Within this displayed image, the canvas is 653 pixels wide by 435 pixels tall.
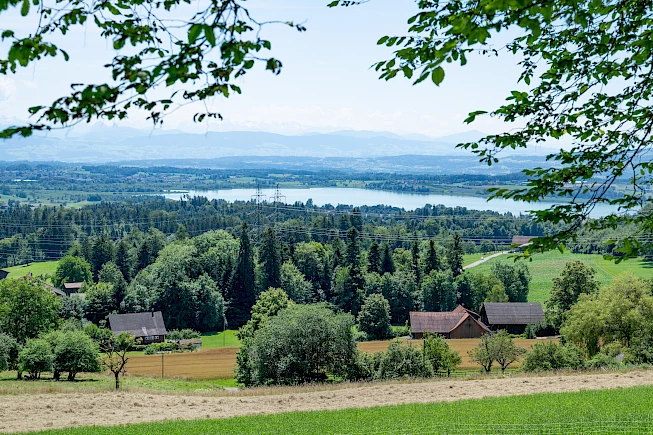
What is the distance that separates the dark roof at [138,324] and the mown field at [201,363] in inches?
368

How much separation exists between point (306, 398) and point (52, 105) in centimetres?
1673

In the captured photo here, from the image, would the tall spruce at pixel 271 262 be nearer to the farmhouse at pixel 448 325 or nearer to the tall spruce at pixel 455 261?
the farmhouse at pixel 448 325

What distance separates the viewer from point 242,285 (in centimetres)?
6575

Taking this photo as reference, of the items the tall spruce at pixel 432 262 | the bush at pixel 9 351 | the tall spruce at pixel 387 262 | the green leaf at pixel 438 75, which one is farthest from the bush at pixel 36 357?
the tall spruce at pixel 387 262

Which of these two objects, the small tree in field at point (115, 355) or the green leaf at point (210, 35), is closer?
the green leaf at point (210, 35)

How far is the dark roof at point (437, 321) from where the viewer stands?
5344cm

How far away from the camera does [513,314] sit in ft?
184

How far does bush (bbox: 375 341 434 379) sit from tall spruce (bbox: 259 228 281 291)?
39243 millimetres

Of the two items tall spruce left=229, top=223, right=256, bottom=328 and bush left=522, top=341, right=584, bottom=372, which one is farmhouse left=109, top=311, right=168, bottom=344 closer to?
tall spruce left=229, top=223, right=256, bottom=328

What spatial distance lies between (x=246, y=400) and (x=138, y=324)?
38646 mm

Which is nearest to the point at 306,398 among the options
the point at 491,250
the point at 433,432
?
the point at 433,432

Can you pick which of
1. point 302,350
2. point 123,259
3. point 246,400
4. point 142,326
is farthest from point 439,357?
point 123,259

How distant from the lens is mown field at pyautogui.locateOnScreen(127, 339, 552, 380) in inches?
1444

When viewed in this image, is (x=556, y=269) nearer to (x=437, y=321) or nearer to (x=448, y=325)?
(x=448, y=325)
